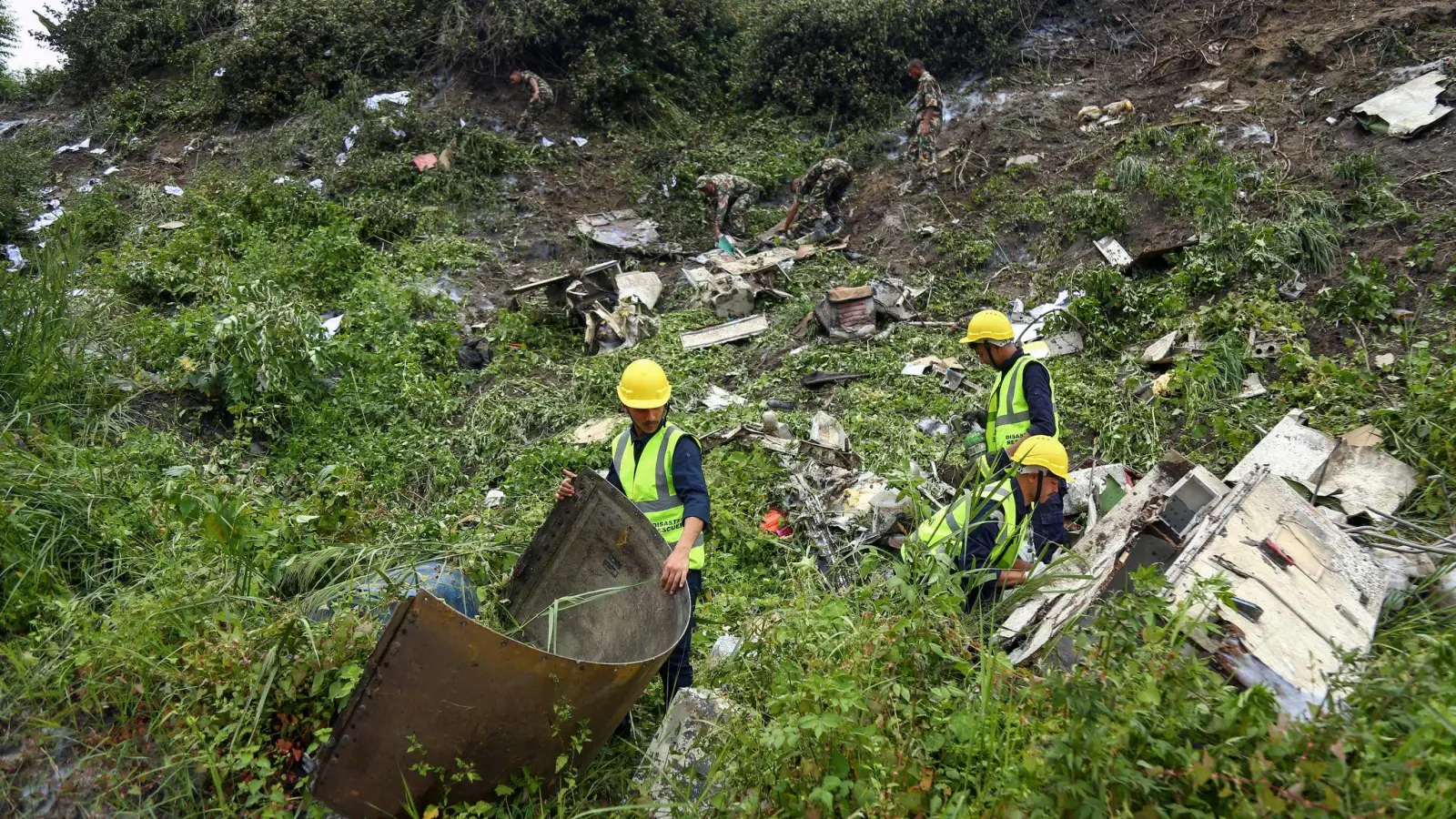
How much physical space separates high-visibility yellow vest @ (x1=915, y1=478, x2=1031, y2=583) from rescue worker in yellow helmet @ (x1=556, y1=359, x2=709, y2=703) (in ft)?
2.95

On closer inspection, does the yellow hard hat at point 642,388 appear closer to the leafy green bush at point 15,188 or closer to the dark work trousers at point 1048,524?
the dark work trousers at point 1048,524

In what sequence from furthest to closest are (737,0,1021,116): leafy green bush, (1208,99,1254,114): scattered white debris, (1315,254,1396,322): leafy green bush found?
(737,0,1021,116): leafy green bush
(1208,99,1254,114): scattered white debris
(1315,254,1396,322): leafy green bush

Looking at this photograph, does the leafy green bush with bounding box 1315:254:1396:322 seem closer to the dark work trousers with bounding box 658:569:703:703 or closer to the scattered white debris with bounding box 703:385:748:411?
the scattered white debris with bounding box 703:385:748:411

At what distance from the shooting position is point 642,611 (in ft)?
10.2

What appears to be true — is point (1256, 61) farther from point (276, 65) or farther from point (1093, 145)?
point (276, 65)

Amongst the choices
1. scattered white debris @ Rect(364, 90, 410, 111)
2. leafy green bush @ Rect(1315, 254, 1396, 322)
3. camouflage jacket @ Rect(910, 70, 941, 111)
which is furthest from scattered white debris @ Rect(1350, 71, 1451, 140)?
scattered white debris @ Rect(364, 90, 410, 111)

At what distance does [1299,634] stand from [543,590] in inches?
107

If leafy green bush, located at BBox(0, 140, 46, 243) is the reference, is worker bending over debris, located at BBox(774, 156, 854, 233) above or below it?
below

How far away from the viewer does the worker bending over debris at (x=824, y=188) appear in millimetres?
9523

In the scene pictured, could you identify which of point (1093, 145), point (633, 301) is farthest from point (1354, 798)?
point (1093, 145)

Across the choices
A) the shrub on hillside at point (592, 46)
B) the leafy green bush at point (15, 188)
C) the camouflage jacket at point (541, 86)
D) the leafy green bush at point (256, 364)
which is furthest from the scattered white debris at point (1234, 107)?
the leafy green bush at point (15, 188)

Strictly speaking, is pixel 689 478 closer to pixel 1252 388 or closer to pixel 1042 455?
pixel 1042 455

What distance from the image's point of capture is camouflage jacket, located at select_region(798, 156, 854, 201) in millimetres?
9531

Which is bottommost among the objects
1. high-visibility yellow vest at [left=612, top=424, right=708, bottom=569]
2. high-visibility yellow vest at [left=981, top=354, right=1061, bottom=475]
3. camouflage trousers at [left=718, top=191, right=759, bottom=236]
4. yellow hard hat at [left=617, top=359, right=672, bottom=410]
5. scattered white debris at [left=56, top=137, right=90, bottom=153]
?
camouflage trousers at [left=718, top=191, right=759, bottom=236]
